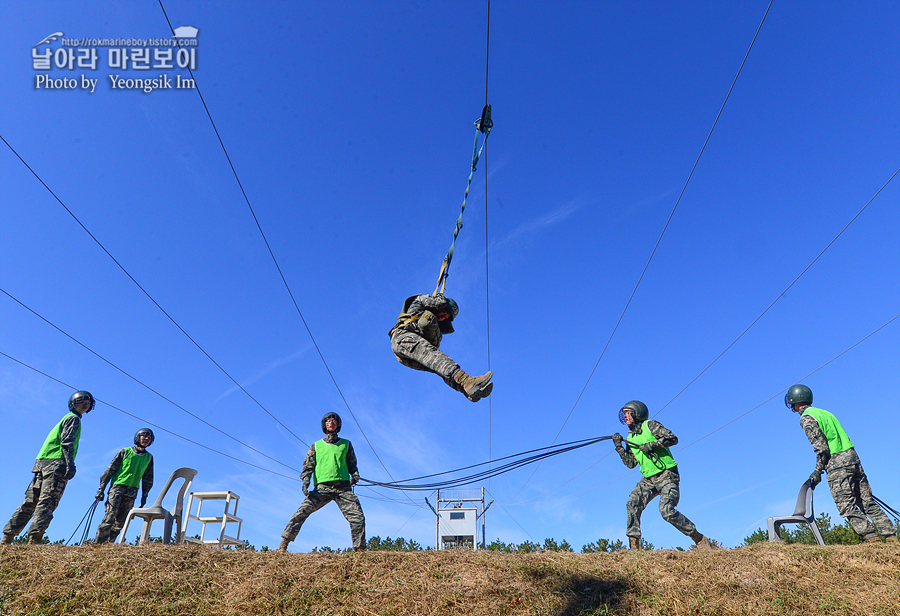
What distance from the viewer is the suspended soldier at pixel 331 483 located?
9.12m

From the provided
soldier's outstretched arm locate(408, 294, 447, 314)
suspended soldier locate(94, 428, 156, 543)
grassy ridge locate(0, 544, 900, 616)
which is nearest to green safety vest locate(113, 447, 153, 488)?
suspended soldier locate(94, 428, 156, 543)

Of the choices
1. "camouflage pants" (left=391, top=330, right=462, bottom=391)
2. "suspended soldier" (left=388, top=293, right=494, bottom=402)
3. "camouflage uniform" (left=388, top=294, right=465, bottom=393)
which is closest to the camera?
"suspended soldier" (left=388, top=293, right=494, bottom=402)

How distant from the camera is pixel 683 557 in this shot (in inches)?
320

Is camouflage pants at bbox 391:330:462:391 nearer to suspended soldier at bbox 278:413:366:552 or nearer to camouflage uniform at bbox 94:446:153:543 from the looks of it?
suspended soldier at bbox 278:413:366:552

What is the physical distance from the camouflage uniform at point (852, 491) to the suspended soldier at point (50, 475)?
13.1 meters

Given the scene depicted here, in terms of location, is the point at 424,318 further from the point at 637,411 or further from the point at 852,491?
the point at 852,491

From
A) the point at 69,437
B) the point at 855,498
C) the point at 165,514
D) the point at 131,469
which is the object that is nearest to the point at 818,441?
the point at 855,498

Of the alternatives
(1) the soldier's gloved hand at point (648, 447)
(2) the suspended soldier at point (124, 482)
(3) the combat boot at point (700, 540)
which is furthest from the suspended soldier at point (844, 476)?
(2) the suspended soldier at point (124, 482)

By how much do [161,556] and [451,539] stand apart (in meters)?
16.3

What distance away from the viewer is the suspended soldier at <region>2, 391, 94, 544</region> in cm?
935

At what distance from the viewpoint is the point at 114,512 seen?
1012 centimetres

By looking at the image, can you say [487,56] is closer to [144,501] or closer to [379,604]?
[379,604]

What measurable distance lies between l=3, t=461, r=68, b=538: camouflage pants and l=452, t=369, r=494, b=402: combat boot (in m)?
7.40

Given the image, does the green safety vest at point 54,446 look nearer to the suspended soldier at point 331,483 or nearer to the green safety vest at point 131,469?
the green safety vest at point 131,469
